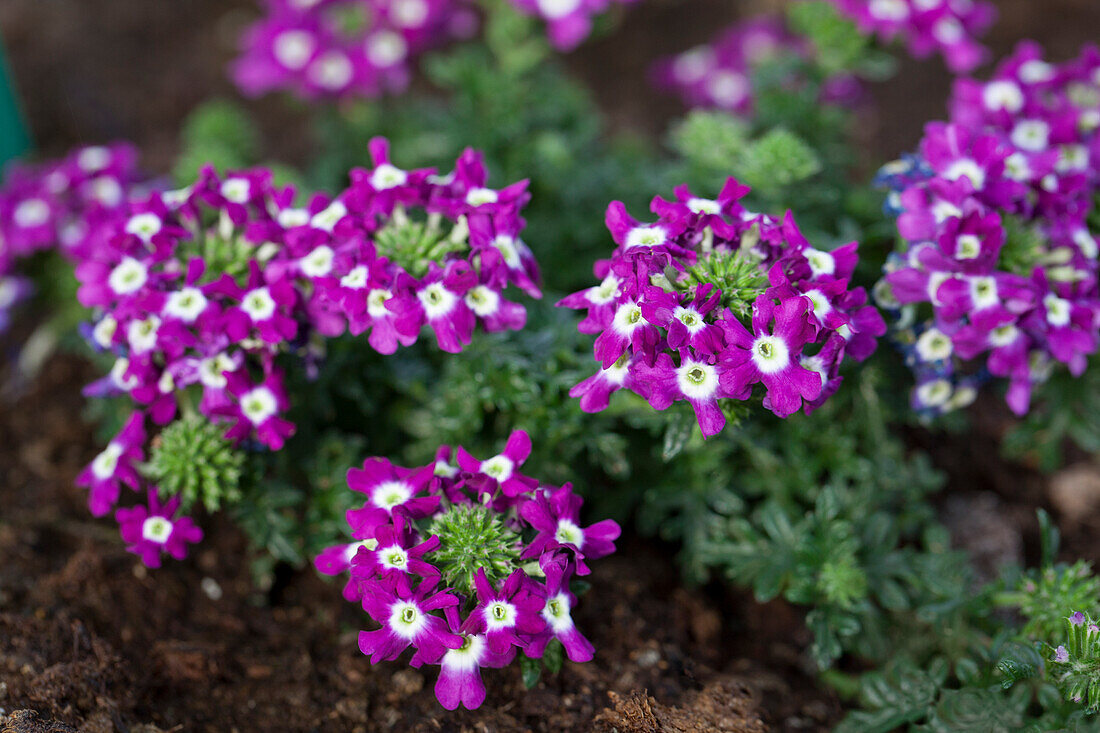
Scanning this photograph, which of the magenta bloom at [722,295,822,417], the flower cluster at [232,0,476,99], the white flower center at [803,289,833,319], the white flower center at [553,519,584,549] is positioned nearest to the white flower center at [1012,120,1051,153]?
the white flower center at [803,289,833,319]

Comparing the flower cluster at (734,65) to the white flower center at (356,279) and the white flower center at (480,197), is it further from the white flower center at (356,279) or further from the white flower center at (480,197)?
the white flower center at (356,279)

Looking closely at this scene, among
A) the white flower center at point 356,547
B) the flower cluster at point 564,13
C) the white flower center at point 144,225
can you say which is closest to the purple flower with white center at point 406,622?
the white flower center at point 356,547

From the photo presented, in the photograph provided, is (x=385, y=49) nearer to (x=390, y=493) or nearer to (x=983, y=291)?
(x=390, y=493)

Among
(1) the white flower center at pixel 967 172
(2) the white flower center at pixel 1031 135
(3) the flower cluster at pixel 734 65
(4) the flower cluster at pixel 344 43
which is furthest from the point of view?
(3) the flower cluster at pixel 734 65

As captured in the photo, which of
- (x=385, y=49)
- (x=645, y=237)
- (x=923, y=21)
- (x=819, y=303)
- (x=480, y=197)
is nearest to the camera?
(x=819, y=303)

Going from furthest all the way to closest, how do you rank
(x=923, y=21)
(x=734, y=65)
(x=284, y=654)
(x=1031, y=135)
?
(x=734, y=65), (x=923, y=21), (x=1031, y=135), (x=284, y=654)

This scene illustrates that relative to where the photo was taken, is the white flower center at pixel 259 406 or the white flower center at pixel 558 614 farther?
the white flower center at pixel 259 406

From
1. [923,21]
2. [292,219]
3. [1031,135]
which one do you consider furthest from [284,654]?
[923,21]
